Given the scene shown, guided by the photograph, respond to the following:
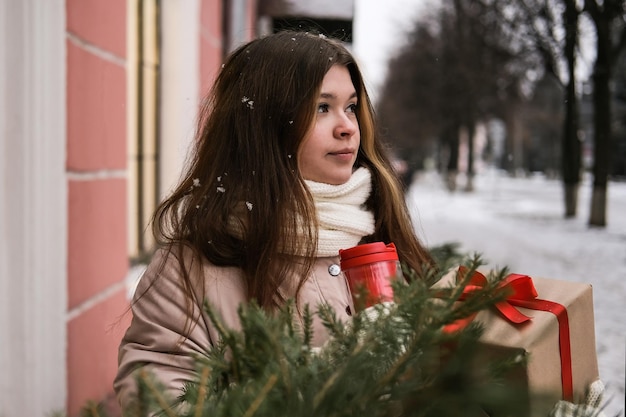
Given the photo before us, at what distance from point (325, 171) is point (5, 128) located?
3.75 feet

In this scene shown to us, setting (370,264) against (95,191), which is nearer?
(370,264)

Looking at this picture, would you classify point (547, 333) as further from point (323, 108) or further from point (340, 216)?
point (323, 108)

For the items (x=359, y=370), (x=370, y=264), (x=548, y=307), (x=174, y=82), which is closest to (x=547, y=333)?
(x=548, y=307)

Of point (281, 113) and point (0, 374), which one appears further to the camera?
point (0, 374)

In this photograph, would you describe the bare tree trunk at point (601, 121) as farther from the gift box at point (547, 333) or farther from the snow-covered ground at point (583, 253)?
the gift box at point (547, 333)

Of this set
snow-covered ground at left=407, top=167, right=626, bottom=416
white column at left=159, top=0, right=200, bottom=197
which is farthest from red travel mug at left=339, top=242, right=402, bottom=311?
white column at left=159, top=0, right=200, bottom=197

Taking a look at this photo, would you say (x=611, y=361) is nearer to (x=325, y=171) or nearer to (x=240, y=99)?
(x=325, y=171)

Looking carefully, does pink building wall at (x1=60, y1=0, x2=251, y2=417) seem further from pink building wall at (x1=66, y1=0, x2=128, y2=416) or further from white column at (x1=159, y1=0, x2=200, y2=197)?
white column at (x1=159, y1=0, x2=200, y2=197)

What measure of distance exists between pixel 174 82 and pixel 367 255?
11.9 feet

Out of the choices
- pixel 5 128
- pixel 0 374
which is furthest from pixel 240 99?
pixel 0 374

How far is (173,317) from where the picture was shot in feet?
4.66

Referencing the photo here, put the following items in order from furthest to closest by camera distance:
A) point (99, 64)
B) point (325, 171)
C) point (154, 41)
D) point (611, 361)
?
point (154, 41), point (99, 64), point (611, 361), point (325, 171)

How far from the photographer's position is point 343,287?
5.48 feet

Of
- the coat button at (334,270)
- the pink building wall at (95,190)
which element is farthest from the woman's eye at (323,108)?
the pink building wall at (95,190)
